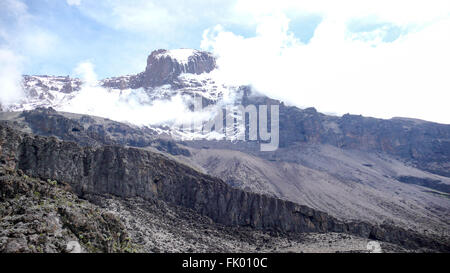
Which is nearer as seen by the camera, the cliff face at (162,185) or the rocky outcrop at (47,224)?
the rocky outcrop at (47,224)

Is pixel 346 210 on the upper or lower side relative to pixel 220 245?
lower

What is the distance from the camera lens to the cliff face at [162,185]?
222ft

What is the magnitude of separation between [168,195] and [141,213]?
50.2ft

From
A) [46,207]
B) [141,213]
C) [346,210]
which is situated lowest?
[346,210]

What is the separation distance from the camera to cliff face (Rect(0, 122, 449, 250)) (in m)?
67.8

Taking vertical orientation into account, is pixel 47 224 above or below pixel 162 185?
above

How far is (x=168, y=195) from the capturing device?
287 ft

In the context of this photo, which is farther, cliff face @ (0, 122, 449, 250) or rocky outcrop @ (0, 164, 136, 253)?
cliff face @ (0, 122, 449, 250)

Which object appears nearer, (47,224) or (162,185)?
(47,224)

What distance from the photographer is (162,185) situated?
87812 mm

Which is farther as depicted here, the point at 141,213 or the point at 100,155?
the point at 100,155

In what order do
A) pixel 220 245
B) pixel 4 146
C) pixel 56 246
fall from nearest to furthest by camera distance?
pixel 56 246
pixel 4 146
pixel 220 245
